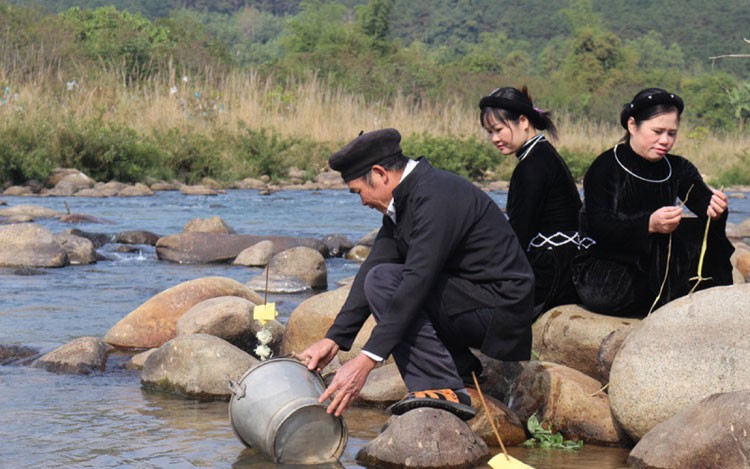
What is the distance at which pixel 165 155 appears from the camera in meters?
18.7

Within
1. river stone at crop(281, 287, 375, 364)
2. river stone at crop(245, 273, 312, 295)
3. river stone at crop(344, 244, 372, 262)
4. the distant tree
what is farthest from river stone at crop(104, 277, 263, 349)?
the distant tree

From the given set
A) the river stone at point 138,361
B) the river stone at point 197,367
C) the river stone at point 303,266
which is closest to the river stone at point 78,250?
the river stone at point 303,266

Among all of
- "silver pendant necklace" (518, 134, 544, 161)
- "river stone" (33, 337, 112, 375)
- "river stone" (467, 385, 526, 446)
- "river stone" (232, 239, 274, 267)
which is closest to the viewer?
"river stone" (467, 385, 526, 446)

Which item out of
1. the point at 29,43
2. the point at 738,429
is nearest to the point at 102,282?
the point at 738,429

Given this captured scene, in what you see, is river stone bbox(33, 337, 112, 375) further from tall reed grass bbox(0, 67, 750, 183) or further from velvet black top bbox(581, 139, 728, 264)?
tall reed grass bbox(0, 67, 750, 183)

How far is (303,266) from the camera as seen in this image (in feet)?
29.7

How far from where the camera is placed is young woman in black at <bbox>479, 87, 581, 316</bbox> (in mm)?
5266

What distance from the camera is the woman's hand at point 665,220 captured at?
4.91 meters

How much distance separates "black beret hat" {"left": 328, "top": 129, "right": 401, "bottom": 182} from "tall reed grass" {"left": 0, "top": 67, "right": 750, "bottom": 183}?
44.0 ft

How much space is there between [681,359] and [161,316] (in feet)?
10.8

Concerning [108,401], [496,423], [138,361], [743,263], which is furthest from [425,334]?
[743,263]

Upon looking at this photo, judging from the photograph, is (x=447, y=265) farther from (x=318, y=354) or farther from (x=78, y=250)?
(x=78, y=250)

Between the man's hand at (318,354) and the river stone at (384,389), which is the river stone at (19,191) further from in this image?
the man's hand at (318,354)

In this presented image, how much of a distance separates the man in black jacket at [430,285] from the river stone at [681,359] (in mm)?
417
